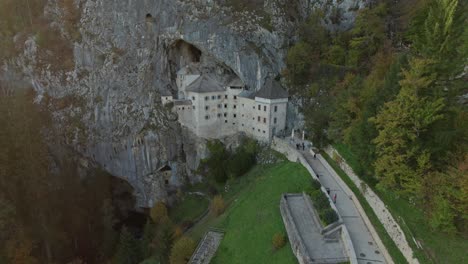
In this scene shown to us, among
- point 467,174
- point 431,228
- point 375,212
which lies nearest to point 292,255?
point 375,212

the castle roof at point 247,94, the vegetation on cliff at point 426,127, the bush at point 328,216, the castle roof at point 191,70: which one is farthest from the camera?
the castle roof at point 191,70

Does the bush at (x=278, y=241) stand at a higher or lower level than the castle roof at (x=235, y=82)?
lower

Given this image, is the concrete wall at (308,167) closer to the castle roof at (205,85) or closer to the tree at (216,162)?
the tree at (216,162)

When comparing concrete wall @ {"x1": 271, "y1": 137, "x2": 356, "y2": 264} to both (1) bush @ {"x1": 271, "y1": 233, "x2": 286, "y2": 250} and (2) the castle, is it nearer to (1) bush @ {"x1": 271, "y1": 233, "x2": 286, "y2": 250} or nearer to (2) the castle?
(2) the castle

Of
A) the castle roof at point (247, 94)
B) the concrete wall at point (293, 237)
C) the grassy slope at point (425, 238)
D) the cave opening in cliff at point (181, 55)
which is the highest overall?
the cave opening in cliff at point (181, 55)

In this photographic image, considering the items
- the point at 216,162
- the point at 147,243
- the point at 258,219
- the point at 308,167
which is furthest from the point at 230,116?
the point at 258,219

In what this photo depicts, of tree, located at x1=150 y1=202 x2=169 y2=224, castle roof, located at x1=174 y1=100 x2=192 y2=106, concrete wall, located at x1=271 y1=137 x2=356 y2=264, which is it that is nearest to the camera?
concrete wall, located at x1=271 y1=137 x2=356 y2=264

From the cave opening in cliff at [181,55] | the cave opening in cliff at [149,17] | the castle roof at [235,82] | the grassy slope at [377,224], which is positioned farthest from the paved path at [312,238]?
the cave opening in cliff at [149,17]

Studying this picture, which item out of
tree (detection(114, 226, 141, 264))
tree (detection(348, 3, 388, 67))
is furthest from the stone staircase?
tree (detection(348, 3, 388, 67))

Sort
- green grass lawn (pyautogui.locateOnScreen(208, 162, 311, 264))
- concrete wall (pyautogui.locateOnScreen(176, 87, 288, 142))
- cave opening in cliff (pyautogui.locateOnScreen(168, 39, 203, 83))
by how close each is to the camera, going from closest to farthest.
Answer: green grass lawn (pyautogui.locateOnScreen(208, 162, 311, 264)), concrete wall (pyautogui.locateOnScreen(176, 87, 288, 142)), cave opening in cliff (pyautogui.locateOnScreen(168, 39, 203, 83))
